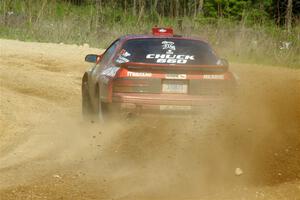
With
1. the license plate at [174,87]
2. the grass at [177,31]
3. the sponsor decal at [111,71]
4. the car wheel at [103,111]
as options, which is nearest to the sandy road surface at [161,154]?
the car wheel at [103,111]

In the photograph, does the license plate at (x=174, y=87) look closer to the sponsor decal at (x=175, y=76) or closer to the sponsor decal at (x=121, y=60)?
the sponsor decal at (x=175, y=76)

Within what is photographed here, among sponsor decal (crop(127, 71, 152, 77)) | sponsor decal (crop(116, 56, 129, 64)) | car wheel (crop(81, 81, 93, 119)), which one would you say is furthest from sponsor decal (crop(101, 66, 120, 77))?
car wheel (crop(81, 81, 93, 119))

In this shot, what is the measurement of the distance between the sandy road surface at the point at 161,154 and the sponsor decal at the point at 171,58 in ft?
2.79

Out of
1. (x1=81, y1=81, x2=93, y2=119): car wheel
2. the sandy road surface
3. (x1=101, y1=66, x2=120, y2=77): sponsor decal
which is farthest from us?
(x1=81, y1=81, x2=93, y2=119): car wheel

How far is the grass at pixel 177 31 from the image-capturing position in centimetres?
2694

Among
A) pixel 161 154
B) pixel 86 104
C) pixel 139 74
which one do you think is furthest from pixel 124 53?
pixel 161 154

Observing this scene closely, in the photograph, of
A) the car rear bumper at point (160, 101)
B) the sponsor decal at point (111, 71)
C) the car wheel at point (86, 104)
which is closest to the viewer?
the car rear bumper at point (160, 101)

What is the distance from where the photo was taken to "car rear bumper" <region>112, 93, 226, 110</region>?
34.6ft

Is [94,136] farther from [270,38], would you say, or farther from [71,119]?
[270,38]

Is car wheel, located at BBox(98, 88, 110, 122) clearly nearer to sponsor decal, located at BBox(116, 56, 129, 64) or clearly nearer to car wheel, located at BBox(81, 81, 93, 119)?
sponsor decal, located at BBox(116, 56, 129, 64)

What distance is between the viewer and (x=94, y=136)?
11281mm

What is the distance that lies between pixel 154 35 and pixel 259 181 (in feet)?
13.0

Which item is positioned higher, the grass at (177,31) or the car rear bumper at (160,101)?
the car rear bumper at (160,101)

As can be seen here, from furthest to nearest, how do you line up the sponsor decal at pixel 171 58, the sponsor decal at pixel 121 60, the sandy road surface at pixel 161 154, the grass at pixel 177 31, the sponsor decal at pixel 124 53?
the grass at pixel 177 31, the sponsor decal at pixel 124 53, the sponsor decal at pixel 121 60, the sponsor decal at pixel 171 58, the sandy road surface at pixel 161 154
